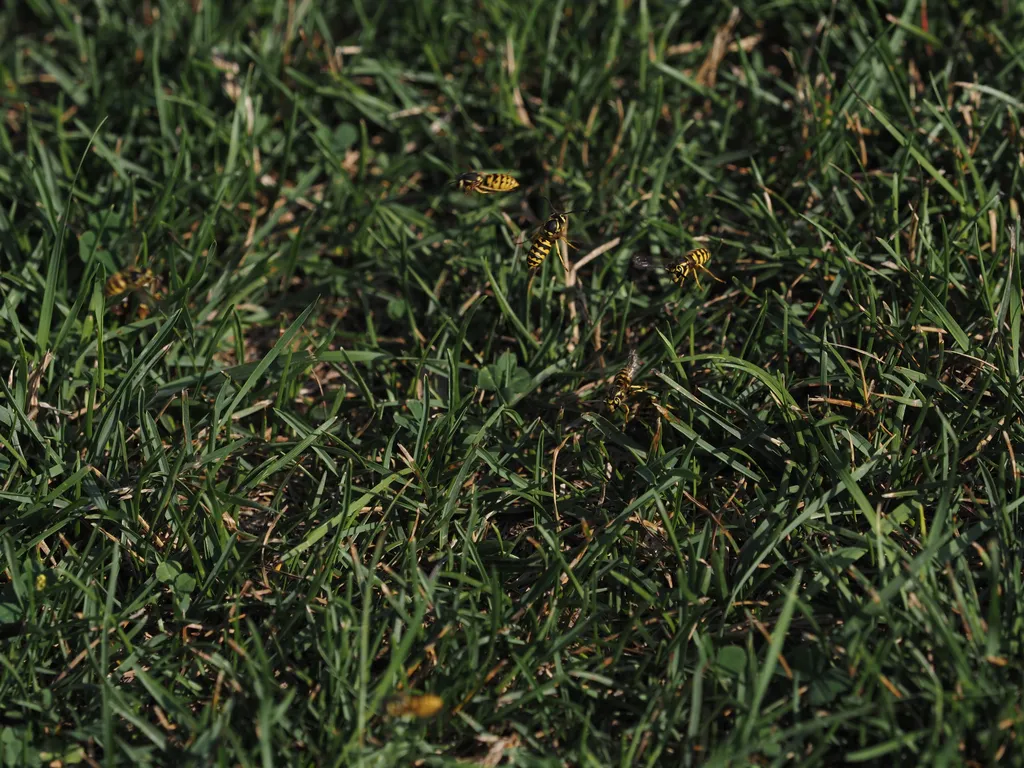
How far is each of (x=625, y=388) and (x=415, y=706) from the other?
3.84 feet

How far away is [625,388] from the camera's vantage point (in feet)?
10.5

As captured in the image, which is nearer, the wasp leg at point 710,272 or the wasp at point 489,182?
the wasp leg at point 710,272

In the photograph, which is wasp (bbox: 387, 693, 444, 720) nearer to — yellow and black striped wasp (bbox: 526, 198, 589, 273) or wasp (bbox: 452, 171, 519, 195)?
yellow and black striped wasp (bbox: 526, 198, 589, 273)

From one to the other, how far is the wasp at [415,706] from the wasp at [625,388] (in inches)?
42.3

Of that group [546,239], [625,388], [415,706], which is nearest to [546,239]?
[546,239]

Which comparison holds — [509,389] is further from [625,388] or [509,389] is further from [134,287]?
[134,287]

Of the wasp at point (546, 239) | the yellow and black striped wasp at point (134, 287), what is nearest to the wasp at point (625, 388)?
the wasp at point (546, 239)

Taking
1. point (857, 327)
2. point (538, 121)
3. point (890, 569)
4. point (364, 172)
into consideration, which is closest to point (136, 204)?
point (364, 172)

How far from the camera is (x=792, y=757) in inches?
100.0

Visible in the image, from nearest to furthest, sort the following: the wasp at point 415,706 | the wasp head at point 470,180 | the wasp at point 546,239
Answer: the wasp at point 415,706 → the wasp at point 546,239 → the wasp head at point 470,180

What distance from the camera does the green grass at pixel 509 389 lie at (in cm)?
263

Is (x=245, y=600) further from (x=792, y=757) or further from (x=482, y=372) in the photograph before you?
(x=792, y=757)

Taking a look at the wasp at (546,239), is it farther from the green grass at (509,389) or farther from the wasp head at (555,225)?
the green grass at (509,389)

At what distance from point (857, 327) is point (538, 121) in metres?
1.52
